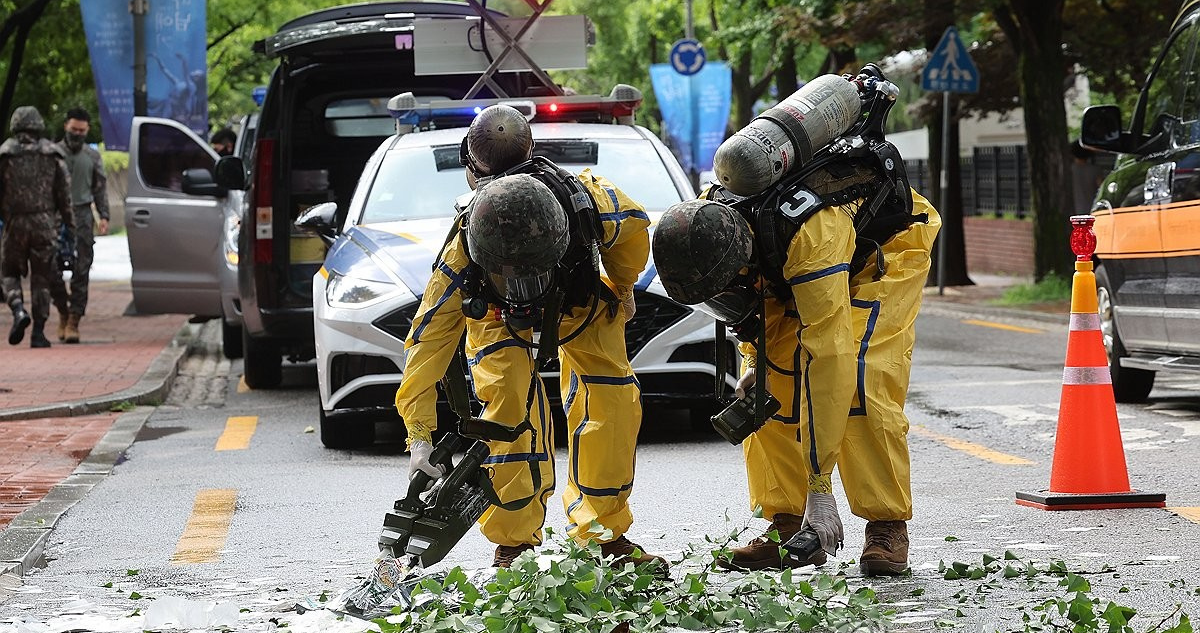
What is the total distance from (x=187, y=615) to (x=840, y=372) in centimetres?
200

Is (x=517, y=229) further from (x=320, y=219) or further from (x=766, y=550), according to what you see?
(x=320, y=219)

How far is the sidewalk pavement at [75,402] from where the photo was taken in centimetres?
746

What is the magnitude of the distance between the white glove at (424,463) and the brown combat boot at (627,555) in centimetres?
56

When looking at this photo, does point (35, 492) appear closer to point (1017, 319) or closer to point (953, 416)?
point (953, 416)

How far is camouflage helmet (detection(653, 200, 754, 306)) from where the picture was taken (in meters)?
5.18

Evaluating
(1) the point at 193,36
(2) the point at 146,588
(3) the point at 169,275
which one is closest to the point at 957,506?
(2) the point at 146,588

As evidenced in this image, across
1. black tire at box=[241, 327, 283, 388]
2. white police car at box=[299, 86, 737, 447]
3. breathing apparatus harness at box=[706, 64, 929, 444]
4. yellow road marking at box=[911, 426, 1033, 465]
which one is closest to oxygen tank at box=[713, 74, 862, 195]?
breathing apparatus harness at box=[706, 64, 929, 444]

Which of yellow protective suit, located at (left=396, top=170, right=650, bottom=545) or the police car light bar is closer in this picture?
yellow protective suit, located at (left=396, top=170, right=650, bottom=545)

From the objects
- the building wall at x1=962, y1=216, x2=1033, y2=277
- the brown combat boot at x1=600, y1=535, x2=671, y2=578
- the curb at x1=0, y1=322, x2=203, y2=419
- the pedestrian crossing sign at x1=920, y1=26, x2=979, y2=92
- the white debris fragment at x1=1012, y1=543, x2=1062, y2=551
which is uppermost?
the pedestrian crossing sign at x1=920, y1=26, x2=979, y2=92

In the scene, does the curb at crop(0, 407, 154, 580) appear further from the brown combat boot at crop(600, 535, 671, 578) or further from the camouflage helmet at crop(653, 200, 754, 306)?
the camouflage helmet at crop(653, 200, 754, 306)

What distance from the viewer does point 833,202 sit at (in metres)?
5.45

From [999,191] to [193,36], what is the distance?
13751 millimetres

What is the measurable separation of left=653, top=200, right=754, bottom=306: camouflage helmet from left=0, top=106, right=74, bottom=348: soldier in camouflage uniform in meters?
10.6

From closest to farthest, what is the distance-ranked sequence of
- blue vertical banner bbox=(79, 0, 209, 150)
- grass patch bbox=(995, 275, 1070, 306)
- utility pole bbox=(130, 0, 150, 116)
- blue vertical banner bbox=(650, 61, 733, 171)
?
utility pole bbox=(130, 0, 150, 116), blue vertical banner bbox=(79, 0, 209, 150), grass patch bbox=(995, 275, 1070, 306), blue vertical banner bbox=(650, 61, 733, 171)
